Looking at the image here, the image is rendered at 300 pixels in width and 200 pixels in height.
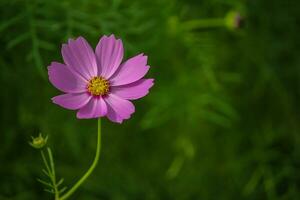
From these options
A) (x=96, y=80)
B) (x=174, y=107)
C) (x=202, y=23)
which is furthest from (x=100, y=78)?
(x=202, y=23)

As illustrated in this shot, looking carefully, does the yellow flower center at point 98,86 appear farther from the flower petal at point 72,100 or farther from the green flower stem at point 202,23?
the green flower stem at point 202,23

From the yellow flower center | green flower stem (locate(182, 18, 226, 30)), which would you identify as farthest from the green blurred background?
the yellow flower center

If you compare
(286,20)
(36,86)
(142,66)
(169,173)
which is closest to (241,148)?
(169,173)

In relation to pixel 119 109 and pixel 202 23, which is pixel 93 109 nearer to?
pixel 119 109

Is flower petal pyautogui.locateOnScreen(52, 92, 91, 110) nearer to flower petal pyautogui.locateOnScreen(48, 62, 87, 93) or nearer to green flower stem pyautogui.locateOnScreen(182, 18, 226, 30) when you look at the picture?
flower petal pyautogui.locateOnScreen(48, 62, 87, 93)

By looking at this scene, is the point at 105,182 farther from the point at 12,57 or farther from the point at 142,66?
the point at 142,66

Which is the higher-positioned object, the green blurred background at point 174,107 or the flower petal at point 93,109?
the green blurred background at point 174,107

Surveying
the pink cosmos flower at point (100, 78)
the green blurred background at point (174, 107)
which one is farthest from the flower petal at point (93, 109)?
the green blurred background at point (174, 107)
